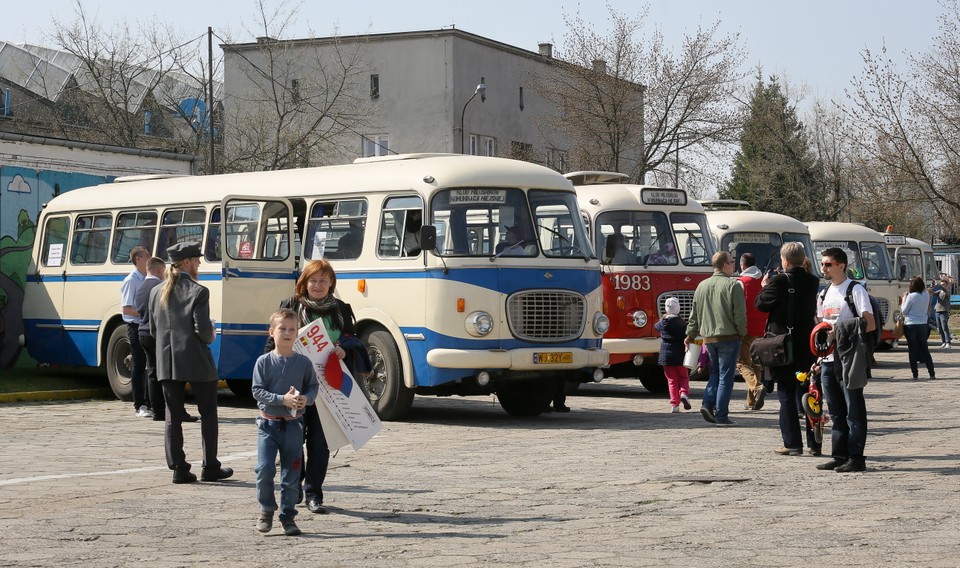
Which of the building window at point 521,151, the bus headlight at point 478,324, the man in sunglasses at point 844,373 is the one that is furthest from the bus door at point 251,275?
the building window at point 521,151

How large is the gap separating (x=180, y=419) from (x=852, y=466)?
5.35 metres

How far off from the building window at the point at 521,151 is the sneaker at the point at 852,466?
45.5m

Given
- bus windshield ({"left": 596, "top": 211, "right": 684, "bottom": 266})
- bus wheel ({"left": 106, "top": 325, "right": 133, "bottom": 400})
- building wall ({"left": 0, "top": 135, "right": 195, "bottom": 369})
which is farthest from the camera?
building wall ({"left": 0, "top": 135, "right": 195, "bottom": 369})

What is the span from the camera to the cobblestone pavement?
8016 mm

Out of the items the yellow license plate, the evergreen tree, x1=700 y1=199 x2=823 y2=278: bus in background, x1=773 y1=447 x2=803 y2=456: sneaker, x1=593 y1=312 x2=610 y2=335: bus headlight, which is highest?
the evergreen tree

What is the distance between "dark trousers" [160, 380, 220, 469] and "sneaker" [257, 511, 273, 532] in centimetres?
242

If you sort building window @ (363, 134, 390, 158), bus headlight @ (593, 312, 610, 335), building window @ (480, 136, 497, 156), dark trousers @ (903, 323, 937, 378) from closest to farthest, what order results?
bus headlight @ (593, 312, 610, 335) < dark trousers @ (903, 323, 937, 378) < building window @ (363, 134, 390, 158) < building window @ (480, 136, 497, 156)

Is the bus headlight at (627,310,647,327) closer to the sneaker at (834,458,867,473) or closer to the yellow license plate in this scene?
the yellow license plate

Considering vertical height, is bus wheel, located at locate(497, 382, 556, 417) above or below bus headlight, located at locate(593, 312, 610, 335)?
below

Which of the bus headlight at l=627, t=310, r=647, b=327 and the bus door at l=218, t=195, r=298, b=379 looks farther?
the bus headlight at l=627, t=310, r=647, b=327

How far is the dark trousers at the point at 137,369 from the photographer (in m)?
17.0

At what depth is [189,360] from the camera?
36.2 ft

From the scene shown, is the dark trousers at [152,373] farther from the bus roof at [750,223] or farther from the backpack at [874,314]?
the bus roof at [750,223]

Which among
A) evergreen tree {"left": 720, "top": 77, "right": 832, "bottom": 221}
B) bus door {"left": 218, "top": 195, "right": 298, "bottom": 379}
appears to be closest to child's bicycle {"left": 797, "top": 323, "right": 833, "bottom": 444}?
bus door {"left": 218, "top": 195, "right": 298, "bottom": 379}
